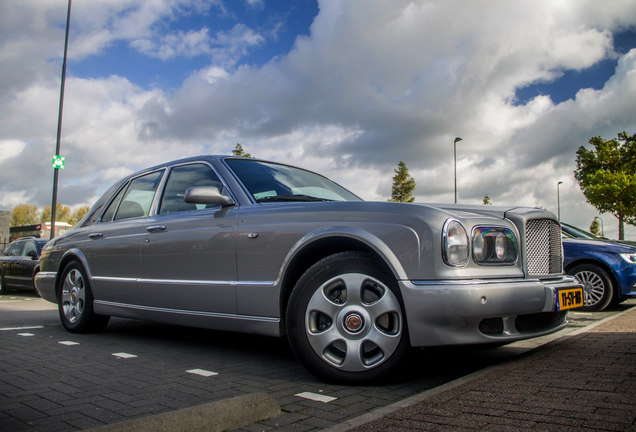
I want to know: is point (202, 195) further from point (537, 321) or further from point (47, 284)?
point (47, 284)

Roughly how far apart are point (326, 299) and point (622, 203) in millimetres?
35367

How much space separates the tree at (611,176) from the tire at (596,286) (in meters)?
28.0

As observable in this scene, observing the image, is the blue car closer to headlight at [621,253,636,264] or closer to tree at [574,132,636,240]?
headlight at [621,253,636,264]

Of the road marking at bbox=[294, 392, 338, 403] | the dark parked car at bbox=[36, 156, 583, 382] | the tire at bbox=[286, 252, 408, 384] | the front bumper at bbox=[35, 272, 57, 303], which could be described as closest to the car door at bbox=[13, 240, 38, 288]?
the front bumper at bbox=[35, 272, 57, 303]

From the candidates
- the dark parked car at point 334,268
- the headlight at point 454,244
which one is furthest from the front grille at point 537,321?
the headlight at point 454,244

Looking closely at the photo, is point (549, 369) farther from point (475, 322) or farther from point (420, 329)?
point (420, 329)

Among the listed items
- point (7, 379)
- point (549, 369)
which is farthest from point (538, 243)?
point (7, 379)

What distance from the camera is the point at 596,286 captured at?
7.98 m

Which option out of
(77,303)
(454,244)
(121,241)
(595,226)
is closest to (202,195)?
(121,241)

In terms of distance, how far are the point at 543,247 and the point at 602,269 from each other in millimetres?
5006

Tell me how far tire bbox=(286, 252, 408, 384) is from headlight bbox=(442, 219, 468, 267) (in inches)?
14.9

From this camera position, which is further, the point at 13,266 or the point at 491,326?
the point at 13,266

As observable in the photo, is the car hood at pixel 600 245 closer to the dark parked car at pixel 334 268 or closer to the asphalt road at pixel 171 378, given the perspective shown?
the asphalt road at pixel 171 378

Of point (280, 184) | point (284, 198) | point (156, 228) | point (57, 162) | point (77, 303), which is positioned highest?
point (57, 162)
